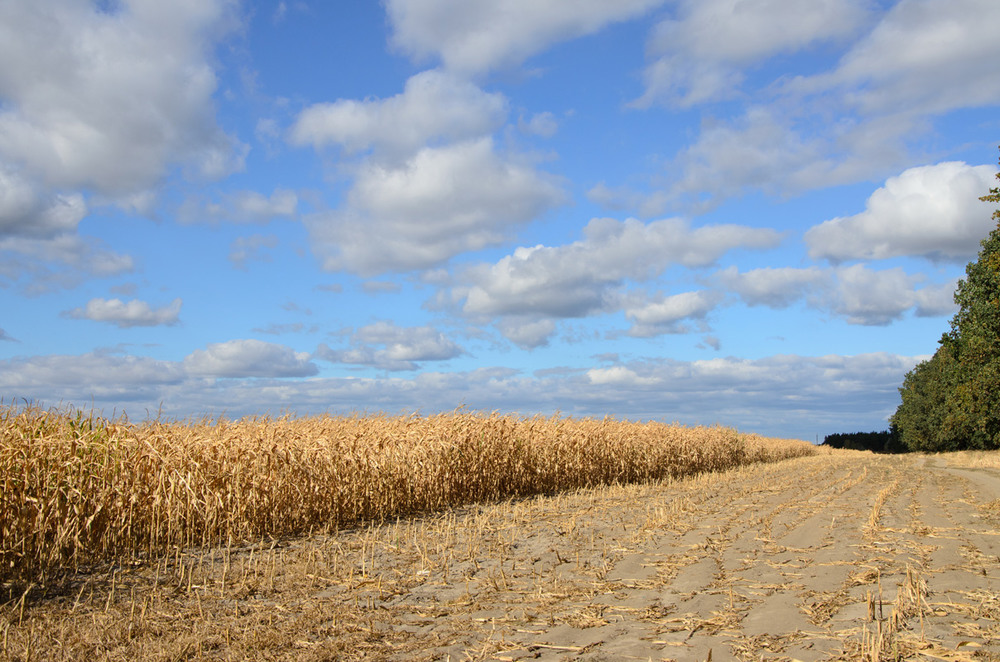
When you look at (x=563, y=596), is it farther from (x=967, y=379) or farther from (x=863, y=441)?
(x=863, y=441)

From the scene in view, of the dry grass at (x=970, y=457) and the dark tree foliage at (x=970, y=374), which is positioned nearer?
the dark tree foliage at (x=970, y=374)

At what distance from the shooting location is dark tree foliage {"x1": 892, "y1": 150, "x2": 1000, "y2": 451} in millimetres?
32281

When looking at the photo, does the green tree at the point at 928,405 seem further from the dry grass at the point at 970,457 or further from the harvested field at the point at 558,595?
the harvested field at the point at 558,595

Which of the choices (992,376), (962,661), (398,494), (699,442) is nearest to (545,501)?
(398,494)

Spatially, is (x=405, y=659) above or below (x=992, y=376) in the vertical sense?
below

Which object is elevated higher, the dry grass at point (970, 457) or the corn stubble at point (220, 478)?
the corn stubble at point (220, 478)

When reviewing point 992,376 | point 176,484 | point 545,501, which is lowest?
point 545,501

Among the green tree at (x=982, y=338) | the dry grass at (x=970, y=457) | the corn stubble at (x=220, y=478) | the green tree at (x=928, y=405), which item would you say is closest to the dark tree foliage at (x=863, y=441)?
the green tree at (x=928, y=405)

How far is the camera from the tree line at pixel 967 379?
32.4 metres

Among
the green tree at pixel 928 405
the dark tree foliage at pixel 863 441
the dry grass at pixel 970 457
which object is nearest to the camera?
the dry grass at pixel 970 457

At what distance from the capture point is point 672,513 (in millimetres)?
11742

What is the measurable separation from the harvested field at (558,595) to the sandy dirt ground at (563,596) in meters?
0.03

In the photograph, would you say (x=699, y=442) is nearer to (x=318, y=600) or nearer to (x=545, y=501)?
(x=545, y=501)

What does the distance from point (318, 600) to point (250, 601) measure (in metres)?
0.85
